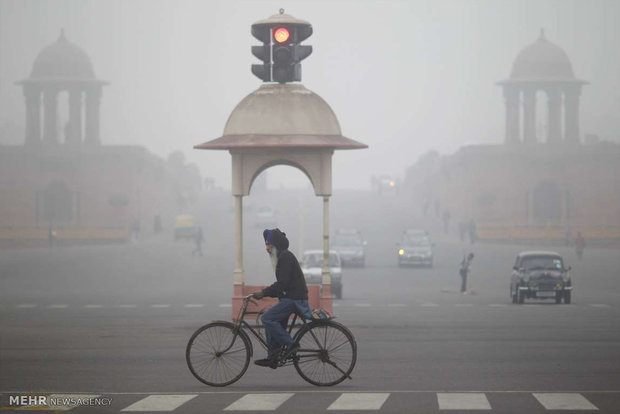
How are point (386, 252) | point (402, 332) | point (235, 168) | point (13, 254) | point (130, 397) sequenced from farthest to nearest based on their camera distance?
point (386, 252) < point (13, 254) < point (402, 332) < point (235, 168) < point (130, 397)

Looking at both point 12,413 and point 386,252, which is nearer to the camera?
point 12,413

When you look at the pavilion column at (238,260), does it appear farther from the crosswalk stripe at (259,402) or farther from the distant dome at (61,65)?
the distant dome at (61,65)

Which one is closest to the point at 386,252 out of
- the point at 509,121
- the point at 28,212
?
the point at 28,212

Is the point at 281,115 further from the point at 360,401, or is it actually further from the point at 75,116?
the point at 75,116

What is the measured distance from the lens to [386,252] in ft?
249

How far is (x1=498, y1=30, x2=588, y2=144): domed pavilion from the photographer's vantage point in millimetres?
115688

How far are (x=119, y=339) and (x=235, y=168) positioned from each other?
3708mm

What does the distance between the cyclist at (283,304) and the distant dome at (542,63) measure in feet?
341

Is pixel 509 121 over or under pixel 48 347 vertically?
over

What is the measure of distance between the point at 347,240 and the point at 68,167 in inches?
1875

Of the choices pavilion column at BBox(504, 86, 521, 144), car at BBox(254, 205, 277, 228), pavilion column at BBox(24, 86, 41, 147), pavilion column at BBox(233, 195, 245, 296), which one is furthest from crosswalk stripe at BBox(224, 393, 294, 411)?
pavilion column at BBox(504, 86, 521, 144)

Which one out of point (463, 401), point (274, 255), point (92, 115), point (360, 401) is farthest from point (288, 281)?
point (92, 115)

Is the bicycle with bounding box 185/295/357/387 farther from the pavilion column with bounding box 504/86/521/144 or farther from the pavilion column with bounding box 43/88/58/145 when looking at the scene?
the pavilion column with bounding box 504/86/521/144

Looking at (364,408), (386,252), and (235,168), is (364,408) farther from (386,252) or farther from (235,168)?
(386,252)
